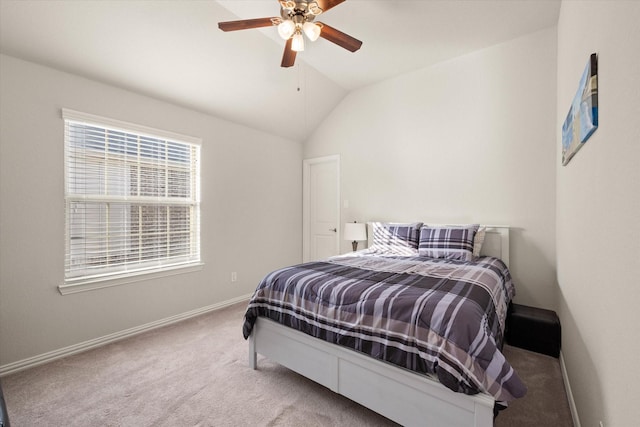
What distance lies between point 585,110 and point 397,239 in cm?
206

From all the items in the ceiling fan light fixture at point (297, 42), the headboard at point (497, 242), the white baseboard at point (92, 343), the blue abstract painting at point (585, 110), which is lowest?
the white baseboard at point (92, 343)

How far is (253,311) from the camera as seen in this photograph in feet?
6.88

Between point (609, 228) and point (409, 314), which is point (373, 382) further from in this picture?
point (609, 228)

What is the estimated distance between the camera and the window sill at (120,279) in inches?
94.6

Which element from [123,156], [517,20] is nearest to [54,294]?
[123,156]

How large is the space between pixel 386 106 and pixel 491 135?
1.38m

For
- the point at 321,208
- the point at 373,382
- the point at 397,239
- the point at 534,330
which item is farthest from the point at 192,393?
the point at 321,208

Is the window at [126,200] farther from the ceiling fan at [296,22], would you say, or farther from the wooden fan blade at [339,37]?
the wooden fan blade at [339,37]

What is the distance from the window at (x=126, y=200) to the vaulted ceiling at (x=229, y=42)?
0.49 metres

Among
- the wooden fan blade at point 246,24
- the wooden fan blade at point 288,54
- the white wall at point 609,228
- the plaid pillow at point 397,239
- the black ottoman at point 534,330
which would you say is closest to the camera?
the white wall at point 609,228

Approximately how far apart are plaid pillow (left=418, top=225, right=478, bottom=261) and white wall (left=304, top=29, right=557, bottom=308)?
0.48 meters

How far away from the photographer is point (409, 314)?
4.69ft

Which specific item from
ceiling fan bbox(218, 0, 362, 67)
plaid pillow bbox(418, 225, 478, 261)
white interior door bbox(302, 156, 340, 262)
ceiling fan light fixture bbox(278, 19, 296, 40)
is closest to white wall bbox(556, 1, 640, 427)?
plaid pillow bbox(418, 225, 478, 261)

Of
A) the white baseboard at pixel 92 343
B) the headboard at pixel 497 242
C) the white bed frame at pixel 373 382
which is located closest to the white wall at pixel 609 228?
the white bed frame at pixel 373 382
